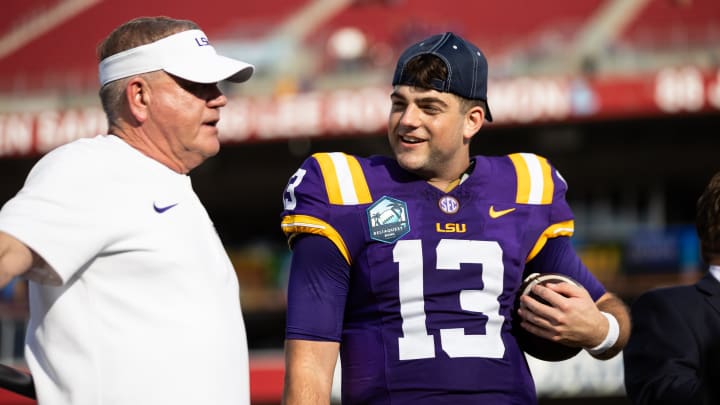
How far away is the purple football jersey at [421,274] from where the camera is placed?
3.12 meters

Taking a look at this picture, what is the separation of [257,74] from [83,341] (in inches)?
531

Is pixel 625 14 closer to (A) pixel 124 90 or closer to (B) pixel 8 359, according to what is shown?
(B) pixel 8 359

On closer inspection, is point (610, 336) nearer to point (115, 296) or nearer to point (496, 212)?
point (496, 212)

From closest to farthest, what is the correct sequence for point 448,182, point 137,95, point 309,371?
point 137,95 < point 309,371 < point 448,182

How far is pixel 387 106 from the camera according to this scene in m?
14.4

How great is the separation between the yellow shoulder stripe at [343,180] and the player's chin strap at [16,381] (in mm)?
1116

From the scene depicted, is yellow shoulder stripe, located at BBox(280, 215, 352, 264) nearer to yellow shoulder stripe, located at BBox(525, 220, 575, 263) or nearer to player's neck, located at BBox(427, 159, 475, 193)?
player's neck, located at BBox(427, 159, 475, 193)

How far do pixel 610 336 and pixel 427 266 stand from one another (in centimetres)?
58

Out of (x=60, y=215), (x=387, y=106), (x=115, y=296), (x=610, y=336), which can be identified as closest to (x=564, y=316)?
(x=610, y=336)

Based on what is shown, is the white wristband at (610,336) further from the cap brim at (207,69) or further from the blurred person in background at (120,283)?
the cap brim at (207,69)

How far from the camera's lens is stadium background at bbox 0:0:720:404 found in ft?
44.8

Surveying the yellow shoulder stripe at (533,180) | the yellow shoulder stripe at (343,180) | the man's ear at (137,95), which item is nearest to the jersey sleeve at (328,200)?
the yellow shoulder stripe at (343,180)

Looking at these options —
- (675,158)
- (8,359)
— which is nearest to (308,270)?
(8,359)

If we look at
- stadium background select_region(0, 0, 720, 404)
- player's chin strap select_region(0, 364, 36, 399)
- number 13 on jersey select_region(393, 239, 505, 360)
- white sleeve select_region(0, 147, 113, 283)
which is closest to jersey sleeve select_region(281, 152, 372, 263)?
number 13 on jersey select_region(393, 239, 505, 360)
